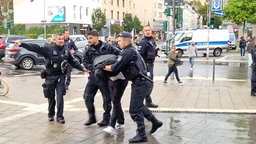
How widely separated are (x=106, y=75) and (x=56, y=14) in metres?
45.9

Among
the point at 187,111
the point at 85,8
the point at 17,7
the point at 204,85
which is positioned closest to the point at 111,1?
the point at 85,8

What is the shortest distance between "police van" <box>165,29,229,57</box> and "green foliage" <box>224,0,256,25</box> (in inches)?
247

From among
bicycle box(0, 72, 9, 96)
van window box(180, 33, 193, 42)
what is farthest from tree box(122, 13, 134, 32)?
bicycle box(0, 72, 9, 96)

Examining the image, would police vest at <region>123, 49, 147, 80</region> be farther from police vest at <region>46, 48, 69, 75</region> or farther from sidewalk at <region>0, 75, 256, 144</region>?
police vest at <region>46, 48, 69, 75</region>

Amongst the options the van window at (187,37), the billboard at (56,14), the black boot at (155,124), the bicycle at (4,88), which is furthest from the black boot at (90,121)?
the billboard at (56,14)

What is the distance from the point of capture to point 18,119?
7.70 meters

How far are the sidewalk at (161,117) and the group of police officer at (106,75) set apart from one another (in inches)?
11.0

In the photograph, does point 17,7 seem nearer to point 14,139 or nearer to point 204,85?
point 204,85

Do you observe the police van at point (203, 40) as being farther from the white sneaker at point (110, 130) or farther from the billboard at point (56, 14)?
the billboard at point (56, 14)

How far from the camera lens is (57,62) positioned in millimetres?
Result: 7273

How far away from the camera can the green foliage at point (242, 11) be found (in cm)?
3521

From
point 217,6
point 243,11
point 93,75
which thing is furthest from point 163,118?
point 243,11

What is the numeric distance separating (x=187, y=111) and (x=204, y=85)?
4.77 metres

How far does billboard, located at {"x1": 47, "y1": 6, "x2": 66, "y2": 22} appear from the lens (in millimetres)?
50250
